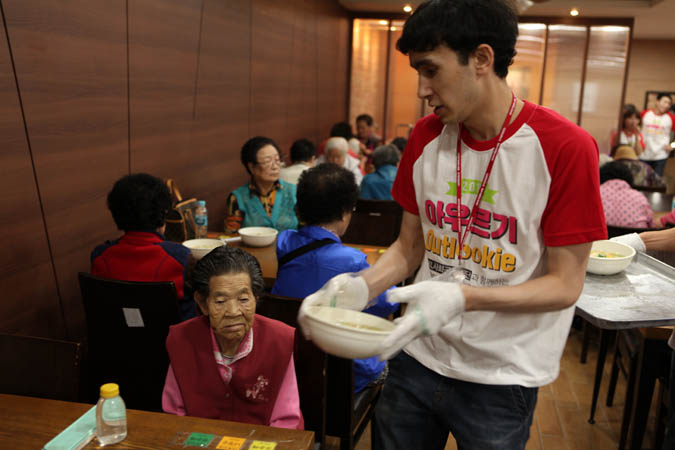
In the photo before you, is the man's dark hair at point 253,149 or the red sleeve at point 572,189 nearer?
the red sleeve at point 572,189

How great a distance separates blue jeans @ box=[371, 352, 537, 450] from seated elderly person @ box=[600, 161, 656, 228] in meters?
2.40

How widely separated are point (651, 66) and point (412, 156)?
1180cm

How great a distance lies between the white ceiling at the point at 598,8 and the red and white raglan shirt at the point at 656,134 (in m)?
1.36

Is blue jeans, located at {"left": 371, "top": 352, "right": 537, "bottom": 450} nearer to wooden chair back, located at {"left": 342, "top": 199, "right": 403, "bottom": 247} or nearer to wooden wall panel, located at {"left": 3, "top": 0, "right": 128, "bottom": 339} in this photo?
wooden wall panel, located at {"left": 3, "top": 0, "right": 128, "bottom": 339}

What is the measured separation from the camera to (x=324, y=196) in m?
2.03

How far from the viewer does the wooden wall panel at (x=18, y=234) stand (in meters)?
2.12

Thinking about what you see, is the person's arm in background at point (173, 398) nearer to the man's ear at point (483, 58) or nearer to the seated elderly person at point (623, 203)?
the man's ear at point (483, 58)

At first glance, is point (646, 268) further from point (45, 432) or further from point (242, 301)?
point (45, 432)

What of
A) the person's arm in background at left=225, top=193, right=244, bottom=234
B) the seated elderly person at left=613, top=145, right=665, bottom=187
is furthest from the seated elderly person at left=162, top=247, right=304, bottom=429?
the seated elderly person at left=613, top=145, right=665, bottom=187

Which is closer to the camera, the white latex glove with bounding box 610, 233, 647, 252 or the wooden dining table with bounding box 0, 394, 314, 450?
the wooden dining table with bounding box 0, 394, 314, 450

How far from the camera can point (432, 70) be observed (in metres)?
1.01

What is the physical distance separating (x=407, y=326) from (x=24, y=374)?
112 cm

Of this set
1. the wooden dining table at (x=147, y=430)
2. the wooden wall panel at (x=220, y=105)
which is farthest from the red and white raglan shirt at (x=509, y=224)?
the wooden wall panel at (x=220, y=105)

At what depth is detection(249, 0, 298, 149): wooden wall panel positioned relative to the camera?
4.68m
